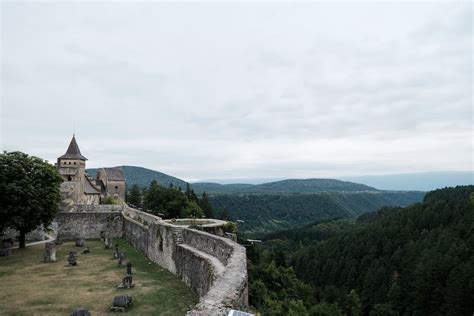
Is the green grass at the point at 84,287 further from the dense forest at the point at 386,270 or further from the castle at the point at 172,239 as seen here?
the dense forest at the point at 386,270

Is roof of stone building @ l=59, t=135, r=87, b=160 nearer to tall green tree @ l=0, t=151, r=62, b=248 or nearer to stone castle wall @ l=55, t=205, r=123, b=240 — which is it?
stone castle wall @ l=55, t=205, r=123, b=240

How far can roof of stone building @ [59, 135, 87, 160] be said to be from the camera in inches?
2066

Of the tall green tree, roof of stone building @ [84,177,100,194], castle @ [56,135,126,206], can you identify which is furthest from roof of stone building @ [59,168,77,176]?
the tall green tree

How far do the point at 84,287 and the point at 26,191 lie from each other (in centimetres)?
1100

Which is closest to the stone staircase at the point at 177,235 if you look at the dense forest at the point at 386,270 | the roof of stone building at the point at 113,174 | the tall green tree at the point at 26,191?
the dense forest at the point at 386,270

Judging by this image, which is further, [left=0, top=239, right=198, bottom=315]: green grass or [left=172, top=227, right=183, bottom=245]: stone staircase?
[left=172, top=227, right=183, bottom=245]: stone staircase

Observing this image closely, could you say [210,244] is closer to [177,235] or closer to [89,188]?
[177,235]

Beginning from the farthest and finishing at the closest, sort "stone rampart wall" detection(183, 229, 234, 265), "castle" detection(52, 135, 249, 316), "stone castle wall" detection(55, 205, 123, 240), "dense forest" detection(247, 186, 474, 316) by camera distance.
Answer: "dense forest" detection(247, 186, 474, 316) → "stone castle wall" detection(55, 205, 123, 240) → "stone rampart wall" detection(183, 229, 234, 265) → "castle" detection(52, 135, 249, 316)

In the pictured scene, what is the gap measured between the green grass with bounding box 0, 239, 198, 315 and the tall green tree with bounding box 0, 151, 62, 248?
252cm

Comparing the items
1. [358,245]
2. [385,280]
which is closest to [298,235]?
[358,245]

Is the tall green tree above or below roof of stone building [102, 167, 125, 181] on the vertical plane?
below

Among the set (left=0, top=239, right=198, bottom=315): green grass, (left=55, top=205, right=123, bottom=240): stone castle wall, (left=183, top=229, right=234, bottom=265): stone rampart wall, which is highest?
(left=183, top=229, right=234, bottom=265): stone rampart wall

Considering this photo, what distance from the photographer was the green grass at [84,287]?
13.9 metres

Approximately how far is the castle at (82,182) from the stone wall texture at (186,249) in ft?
14.6
